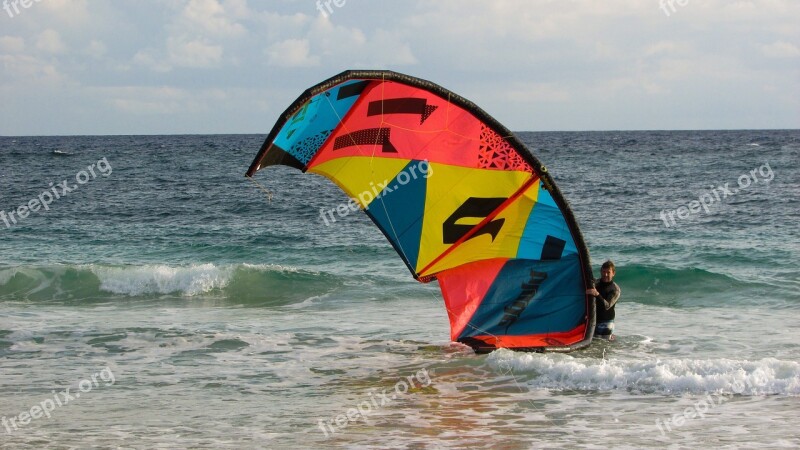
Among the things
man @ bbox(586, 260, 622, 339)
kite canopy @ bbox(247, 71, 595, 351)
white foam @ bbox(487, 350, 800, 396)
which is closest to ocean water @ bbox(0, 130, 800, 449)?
white foam @ bbox(487, 350, 800, 396)

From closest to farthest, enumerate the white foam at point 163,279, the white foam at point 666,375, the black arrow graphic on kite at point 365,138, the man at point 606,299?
the white foam at point 666,375
the black arrow graphic on kite at point 365,138
the man at point 606,299
the white foam at point 163,279

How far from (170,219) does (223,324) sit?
1460 cm

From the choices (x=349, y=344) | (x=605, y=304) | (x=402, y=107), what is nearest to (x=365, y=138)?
(x=402, y=107)

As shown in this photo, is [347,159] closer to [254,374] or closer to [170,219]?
[254,374]

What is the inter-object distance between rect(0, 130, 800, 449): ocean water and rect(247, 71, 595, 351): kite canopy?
608 mm

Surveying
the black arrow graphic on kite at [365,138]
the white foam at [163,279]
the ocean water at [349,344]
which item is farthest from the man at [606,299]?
the white foam at [163,279]

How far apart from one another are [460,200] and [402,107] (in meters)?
1.32

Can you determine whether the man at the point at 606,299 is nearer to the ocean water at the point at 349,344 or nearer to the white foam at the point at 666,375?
the ocean water at the point at 349,344

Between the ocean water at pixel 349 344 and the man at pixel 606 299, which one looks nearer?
the ocean water at pixel 349 344

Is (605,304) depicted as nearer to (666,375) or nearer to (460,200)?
(666,375)

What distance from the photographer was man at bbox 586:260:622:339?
36.7 ft

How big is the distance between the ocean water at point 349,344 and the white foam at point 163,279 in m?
0.06

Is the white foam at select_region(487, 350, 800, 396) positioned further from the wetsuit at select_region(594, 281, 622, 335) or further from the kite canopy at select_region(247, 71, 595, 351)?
the wetsuit at select_region(594, 281, 622, 335)

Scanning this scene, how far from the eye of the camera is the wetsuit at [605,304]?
1126cm
